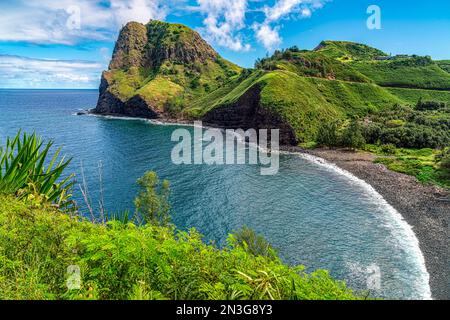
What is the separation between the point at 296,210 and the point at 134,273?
51029mm

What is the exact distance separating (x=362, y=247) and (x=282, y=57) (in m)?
157

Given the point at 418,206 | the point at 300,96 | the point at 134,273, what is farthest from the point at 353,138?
the point at 134,273

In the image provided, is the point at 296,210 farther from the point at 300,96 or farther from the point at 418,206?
the point at 300,96

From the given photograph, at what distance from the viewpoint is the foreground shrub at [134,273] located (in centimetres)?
877

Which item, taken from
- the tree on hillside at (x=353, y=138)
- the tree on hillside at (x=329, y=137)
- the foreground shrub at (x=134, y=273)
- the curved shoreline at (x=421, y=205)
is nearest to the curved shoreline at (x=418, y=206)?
the curved shoreline at (x=421, y=205)

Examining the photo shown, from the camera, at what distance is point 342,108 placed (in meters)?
146

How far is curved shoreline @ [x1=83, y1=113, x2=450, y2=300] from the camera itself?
128 ft

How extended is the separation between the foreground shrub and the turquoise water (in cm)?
3144

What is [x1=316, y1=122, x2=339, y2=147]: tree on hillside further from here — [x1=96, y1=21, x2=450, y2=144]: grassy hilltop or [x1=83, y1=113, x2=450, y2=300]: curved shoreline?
[x1=96, y1=21, x2=450, y2=144]: grassy hilltop

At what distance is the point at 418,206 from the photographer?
5725cm

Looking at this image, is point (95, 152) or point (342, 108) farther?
point (342, 108)

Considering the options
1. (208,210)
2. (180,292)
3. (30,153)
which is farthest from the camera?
(208,210)

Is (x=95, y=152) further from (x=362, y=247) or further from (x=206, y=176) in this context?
(x=362, y=247)
